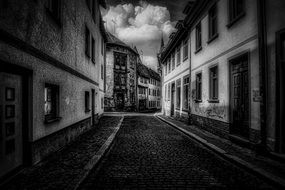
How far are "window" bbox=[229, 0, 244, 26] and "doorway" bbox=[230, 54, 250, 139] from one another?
1.51m

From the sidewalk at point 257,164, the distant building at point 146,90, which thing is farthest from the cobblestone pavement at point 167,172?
the distant building at point 146,90

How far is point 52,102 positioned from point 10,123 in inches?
92.4

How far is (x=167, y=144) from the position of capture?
7.54 metres

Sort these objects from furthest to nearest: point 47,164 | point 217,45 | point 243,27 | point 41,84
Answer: point 217,45 → point 243,27 → point 41,84 → point 47,164

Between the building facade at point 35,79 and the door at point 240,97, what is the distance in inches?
251

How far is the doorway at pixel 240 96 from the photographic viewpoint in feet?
23.8

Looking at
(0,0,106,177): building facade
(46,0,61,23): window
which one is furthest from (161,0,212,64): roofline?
(46,0,61,23): window

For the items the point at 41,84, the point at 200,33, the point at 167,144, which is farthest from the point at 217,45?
the point at 41,84

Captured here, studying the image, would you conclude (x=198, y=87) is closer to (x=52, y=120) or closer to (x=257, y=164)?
(x=257, y=164)

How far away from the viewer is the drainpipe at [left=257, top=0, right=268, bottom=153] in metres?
5.78

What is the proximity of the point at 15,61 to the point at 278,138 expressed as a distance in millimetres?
6583

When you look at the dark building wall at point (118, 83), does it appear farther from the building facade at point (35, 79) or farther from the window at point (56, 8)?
the window at point (56, 8)

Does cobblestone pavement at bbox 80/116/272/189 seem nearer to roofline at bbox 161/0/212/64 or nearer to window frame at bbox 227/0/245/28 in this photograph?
window frame at bbox 227/0/245/28

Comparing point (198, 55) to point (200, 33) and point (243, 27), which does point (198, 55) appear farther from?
point (243, 27)
